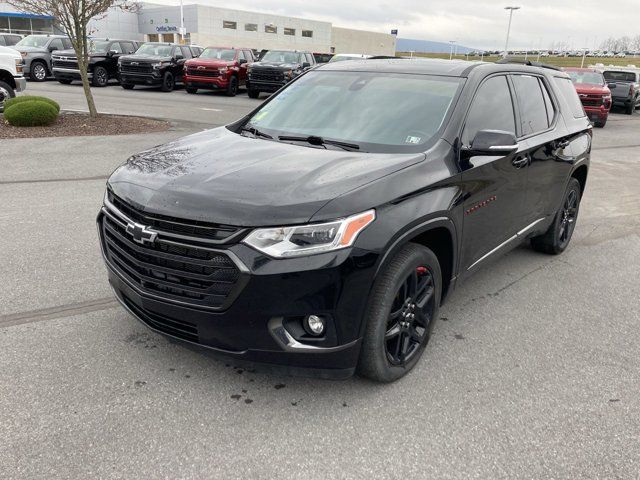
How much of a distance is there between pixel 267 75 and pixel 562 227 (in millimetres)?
17178

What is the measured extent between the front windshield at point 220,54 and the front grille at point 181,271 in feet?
68.9

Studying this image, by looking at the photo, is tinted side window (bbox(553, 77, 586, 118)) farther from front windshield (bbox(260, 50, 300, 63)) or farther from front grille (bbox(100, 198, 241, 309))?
front windshield (bbox(260, 50, 300, 63))

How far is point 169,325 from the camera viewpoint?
116 inches

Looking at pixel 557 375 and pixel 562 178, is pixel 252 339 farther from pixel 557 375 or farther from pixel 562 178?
pixel 562 178

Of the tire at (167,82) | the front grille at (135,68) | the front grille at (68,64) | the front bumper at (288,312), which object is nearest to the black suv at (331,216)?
the front bumper at (288,312)

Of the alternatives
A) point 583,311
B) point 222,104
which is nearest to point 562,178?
point 583,311

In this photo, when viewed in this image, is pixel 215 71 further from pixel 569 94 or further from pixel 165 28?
pixel 165 28

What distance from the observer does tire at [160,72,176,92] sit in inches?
883

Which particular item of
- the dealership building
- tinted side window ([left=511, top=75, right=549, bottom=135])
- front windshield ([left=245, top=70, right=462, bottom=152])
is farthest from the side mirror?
the dealership building

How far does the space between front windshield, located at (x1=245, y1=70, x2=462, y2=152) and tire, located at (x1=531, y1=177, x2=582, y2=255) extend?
2.24 metres

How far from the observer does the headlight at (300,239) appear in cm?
260

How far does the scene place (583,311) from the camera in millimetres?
4316

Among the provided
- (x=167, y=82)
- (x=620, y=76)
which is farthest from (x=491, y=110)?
(x=620, y=76)

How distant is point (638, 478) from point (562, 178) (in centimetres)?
318
